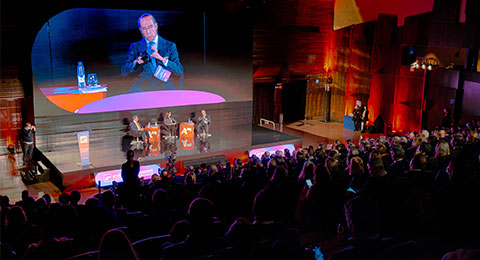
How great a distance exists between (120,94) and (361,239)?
10.3 metres

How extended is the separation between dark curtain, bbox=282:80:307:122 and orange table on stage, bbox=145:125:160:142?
276 inches

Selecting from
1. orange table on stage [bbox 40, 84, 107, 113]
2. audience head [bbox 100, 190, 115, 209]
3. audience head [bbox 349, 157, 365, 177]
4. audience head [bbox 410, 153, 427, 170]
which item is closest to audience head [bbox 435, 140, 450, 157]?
audience head [bbox 410, 153, 427, 170]

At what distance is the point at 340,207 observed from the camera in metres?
3.65

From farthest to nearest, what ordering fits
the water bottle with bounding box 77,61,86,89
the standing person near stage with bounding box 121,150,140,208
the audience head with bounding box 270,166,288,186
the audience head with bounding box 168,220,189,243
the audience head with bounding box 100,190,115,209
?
the water bottle with bounding box 77,61,86,89
the standing person near stage with bounding box 121,150,140,208
the audience head with bounding box 270,166,288,186
the audience head with bounding box 100,190,115,209
the audience head with bounding box 168,220,189,243

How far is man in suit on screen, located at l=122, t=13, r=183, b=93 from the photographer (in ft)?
39.3

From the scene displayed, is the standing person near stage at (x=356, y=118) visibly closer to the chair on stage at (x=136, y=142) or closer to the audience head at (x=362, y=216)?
the chair on stage at (x=136, y=142)

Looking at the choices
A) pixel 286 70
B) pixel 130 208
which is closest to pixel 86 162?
pixel 130 208

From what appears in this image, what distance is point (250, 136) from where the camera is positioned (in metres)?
13.1

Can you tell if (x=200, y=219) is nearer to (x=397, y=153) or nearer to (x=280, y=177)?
(x=280, y=177)

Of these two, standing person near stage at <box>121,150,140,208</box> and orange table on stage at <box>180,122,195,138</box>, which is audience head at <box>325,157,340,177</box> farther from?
orange table on stage at <box>180,122,195,138</box>

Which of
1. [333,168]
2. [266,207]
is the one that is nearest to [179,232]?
[266,207]

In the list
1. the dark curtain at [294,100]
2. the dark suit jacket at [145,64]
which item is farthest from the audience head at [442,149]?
the dark curtain at [294,100]

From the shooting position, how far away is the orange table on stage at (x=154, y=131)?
11.9m

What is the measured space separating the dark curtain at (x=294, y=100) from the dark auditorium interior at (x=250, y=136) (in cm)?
7
